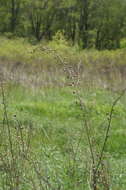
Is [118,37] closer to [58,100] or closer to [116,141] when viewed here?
[58,100]

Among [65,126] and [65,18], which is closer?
[65,126]

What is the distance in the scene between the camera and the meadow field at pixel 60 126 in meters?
2.91

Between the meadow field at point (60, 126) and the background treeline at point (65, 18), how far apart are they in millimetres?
22438

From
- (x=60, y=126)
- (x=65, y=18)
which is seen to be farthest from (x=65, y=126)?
(x=65, y=18)

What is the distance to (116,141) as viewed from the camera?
7180 millimetres

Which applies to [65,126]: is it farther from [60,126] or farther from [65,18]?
[65,18]

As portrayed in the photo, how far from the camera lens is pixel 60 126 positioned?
7734 millimetres

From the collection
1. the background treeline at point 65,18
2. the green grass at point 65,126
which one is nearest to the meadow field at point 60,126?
the green grass at point 65,126

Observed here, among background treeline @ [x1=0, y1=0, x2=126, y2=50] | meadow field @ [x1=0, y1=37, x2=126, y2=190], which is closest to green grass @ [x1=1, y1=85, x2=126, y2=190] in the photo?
meadow field @ [x1=0, y1=37, x2=126, y2=190]

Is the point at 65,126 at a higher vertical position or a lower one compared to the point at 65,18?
higher

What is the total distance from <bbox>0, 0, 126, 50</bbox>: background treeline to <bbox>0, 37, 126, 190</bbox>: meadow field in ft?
73.6

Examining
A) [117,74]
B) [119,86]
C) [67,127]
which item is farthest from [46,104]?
[117,74]

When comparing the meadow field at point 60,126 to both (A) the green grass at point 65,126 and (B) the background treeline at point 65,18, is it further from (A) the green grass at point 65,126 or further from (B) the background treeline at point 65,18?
(B) the background treeline at point 65,18

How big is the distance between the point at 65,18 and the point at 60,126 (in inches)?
1350
